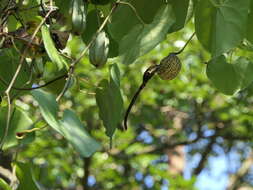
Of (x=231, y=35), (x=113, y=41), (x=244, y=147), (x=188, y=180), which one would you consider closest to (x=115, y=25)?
(x=113, y=41)

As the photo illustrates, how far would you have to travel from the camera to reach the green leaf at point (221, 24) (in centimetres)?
82

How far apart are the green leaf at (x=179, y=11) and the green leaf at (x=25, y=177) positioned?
305mm

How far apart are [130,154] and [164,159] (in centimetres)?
153

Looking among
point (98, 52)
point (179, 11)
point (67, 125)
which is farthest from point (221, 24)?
point (67, 125)

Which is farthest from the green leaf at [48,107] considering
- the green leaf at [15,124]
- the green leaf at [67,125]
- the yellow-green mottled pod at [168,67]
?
the yellow-green mottled pod at [168,67]

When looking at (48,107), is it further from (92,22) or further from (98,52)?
(92,22)

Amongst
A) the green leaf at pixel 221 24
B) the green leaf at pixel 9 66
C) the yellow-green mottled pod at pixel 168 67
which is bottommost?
the yellow-green mottled pod at pixel 168 67

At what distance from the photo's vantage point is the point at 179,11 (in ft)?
2.94

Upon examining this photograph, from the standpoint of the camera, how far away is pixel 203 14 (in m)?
0.87

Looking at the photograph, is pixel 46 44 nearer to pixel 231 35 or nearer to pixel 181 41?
pixel 231 35

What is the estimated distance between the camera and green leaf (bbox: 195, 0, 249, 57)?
822mm

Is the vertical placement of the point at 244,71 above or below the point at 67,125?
below

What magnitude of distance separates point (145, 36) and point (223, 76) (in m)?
0.17

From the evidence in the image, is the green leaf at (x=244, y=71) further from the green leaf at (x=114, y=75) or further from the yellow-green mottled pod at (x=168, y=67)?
the green leaf at (x=114, y=75)
